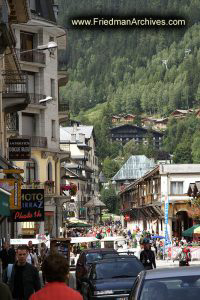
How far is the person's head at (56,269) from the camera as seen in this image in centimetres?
961

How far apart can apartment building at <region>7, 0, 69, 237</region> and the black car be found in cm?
3790

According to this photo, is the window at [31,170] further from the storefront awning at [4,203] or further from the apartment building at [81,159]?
the apartment building at [81,159]

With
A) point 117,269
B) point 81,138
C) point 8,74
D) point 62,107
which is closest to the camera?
point 117,269

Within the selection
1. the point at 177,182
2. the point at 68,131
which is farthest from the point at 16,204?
the point at 68,131

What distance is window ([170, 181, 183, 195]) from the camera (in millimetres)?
105438

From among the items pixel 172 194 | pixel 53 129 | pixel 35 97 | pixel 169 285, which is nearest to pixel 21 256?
pixel 169 285

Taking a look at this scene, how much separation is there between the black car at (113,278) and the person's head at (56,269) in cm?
1215

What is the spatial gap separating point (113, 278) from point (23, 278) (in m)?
9.12

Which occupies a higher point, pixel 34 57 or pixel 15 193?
pixel 34 57

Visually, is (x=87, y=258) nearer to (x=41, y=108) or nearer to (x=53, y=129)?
(x=41, y=108)

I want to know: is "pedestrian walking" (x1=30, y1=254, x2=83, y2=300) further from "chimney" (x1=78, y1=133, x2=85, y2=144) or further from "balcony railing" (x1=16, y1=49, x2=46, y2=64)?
"chimney" (x1=78, y1=133, x2=85, y2=144)

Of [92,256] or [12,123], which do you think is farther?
[12,123]

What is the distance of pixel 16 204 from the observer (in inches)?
1234

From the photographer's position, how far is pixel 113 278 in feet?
77.4
